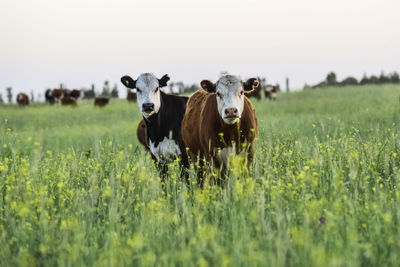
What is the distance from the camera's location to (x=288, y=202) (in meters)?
4.48

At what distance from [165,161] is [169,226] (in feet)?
11.1

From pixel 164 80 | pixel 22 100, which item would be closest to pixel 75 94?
pixel 22 100

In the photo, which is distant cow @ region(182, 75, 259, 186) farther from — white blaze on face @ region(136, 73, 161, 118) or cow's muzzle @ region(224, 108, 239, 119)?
white blaze on face @ region(136, 73, 161, 118)

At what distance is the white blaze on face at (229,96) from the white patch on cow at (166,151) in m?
1.65

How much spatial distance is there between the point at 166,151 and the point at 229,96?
198 centimetres

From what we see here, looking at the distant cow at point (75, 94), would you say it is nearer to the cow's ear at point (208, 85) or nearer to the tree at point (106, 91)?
the tree at point (106, 91)

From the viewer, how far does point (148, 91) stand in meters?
7.52

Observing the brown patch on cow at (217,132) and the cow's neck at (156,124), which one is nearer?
the brown patch on cow at (217,132)

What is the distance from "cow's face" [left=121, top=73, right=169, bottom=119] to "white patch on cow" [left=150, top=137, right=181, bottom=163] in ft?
1.68

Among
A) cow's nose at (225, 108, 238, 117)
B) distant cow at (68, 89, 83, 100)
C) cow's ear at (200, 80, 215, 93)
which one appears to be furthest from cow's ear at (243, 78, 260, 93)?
distant cow at (68, 89, 83, 100)

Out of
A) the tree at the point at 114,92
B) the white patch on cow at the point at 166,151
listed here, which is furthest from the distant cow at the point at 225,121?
the tree at the point at 114,92

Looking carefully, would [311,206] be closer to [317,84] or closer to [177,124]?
Answer: [177,124]

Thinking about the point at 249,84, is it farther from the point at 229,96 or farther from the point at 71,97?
the point at 71,97

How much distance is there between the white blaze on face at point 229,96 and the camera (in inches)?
220
